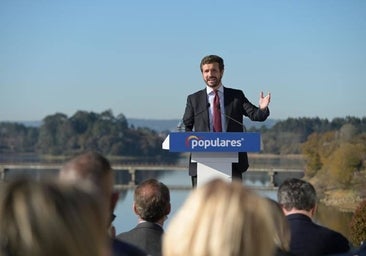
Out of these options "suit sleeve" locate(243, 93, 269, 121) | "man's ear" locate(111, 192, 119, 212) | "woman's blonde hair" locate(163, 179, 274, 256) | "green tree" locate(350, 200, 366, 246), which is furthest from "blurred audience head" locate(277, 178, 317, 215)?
"green tree" locate(350, 200, 366, 246)

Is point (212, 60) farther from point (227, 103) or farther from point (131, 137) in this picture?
point (131, 137)

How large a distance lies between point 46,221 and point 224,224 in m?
0.58

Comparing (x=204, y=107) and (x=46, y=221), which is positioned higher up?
(x=204, y=107)

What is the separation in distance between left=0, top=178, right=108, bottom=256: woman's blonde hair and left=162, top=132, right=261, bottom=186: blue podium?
4.18m

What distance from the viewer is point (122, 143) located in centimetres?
12106

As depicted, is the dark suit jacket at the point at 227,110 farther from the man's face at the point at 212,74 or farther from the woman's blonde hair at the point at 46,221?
the woman's blonde hair at the point at 46,221

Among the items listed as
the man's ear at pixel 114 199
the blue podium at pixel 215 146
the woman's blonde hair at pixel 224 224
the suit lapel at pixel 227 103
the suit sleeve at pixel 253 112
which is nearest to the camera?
the woman's blonde hair at pixel 224 224

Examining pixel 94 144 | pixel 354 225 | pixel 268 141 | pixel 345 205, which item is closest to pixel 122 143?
pixel 94 144

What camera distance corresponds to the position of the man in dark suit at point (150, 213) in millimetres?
4121

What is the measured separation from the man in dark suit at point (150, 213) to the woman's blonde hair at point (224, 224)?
1.90 metres

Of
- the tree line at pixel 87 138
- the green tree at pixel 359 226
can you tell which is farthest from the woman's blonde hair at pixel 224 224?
the tree line at pixel 87 138

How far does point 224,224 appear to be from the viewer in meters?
2.12

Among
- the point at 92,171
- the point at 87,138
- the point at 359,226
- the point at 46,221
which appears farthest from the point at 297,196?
the point at 87,138

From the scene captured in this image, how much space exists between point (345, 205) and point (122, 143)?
63.8 metres
